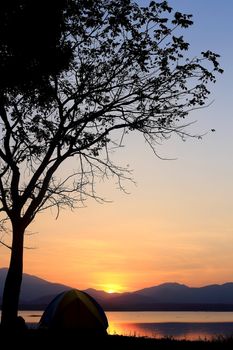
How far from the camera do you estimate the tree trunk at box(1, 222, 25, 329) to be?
25172 millimetres

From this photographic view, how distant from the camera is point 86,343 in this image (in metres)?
20.8

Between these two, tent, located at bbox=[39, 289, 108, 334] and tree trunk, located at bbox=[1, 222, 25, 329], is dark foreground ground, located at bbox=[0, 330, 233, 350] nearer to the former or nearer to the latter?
tree trunk, located at bbox=[1, 222, 25, 329]

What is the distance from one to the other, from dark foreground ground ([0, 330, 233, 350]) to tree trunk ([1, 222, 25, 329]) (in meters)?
1.95

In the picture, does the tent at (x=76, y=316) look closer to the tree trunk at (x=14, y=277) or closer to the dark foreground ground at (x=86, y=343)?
the tree trunk at (x=14, y=277)

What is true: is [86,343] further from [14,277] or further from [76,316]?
[76,316]

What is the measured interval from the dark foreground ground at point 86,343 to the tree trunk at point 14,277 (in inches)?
76.9

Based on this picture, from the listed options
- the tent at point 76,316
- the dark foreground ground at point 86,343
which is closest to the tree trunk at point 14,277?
the dark foreground ground at point 86,343

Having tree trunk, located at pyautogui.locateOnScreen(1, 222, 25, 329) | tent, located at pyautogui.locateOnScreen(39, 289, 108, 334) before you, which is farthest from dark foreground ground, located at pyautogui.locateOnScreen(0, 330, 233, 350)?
tent, located at pyautogui.locateOnScreen(39, 289, 108, 334)

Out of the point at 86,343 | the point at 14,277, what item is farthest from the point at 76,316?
the point at 86,343

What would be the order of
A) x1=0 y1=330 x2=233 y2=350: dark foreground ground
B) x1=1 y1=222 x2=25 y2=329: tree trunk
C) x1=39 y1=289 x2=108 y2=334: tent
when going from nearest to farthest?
x1=0 y1=330 x2=233 y2=350: dark foreground ground
x1=1 y1=222 x2=25 y2=329: tree trunk
x1=39 y1=289 x2=108 y2=334: tent

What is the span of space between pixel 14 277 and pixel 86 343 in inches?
241

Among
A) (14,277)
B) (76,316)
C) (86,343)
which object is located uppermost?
(14,277)

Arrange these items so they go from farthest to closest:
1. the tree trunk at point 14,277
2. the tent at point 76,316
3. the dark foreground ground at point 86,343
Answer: the tent at point 76,316 < the tree trunk at point 14,277 < the dark foreground ground at point 86,343

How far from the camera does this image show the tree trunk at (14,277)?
25.2 m
